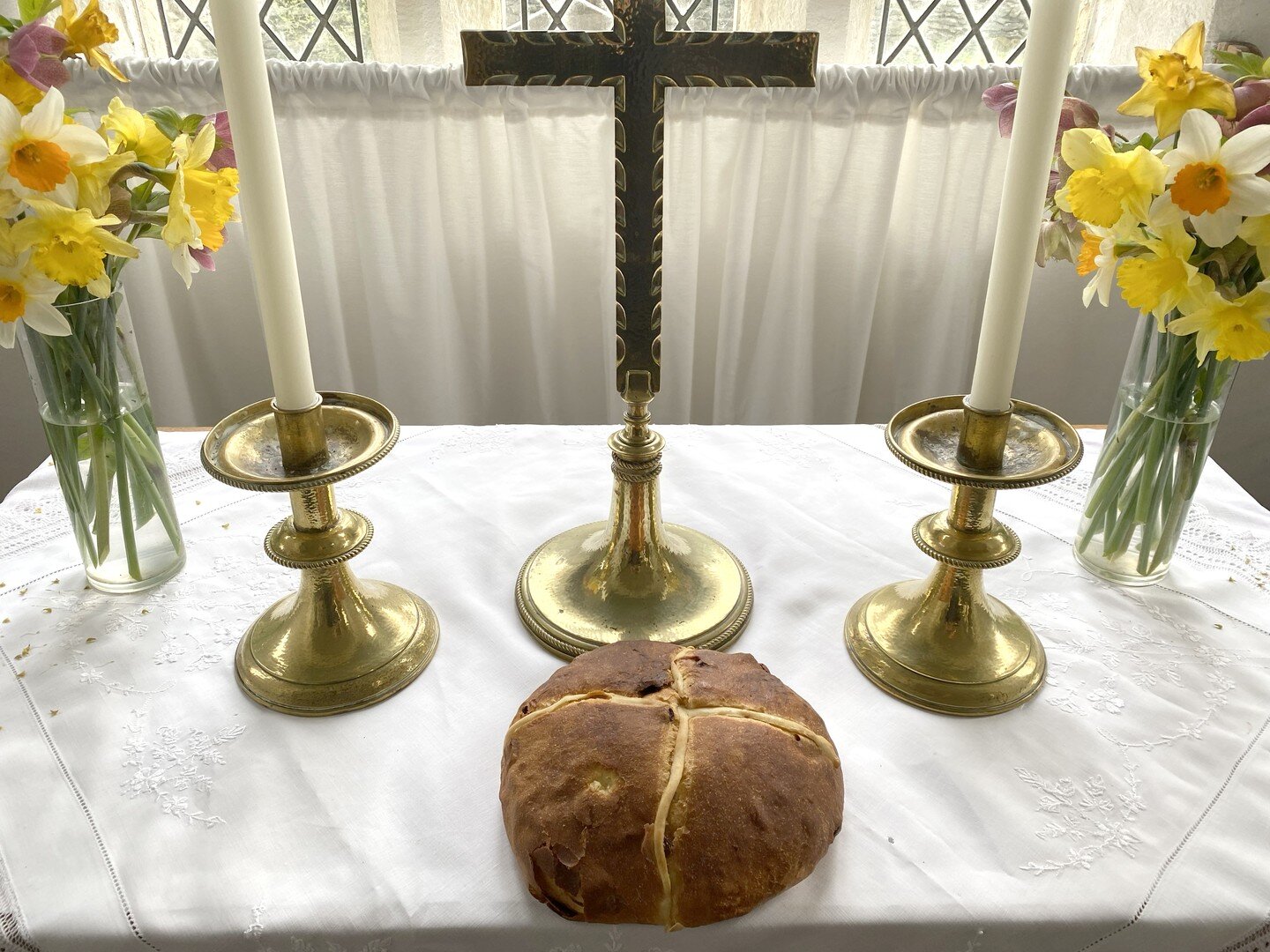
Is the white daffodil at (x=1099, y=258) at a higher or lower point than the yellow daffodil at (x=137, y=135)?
lower

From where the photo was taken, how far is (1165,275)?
28.0 inches

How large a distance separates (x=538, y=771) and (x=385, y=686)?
209mm

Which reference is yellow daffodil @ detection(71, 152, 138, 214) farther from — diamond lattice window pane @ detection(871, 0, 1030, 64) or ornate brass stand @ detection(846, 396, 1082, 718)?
diamond lattice window pane @ detection(871, 0, 1030, 64)

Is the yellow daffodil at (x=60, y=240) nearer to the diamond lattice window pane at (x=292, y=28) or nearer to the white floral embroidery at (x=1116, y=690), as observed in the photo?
the white floral embroidery at (x=1116, y=690)

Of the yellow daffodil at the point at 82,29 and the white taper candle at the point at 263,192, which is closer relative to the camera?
the white taper candle at the point at 263,192

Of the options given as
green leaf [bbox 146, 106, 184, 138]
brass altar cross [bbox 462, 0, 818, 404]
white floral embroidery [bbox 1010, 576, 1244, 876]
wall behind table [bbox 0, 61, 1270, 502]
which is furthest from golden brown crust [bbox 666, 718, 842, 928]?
wall behind table [bbox 0, 61, 1270, 502]

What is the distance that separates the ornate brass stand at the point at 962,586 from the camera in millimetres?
706

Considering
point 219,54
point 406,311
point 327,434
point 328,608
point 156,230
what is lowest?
point 406,311

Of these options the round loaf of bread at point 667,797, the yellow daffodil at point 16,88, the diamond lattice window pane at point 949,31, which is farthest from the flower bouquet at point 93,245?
the diamond lattice window pane at point 949,31

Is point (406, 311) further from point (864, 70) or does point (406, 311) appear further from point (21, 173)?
point (21, 173)

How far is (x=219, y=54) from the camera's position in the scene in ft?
1.99

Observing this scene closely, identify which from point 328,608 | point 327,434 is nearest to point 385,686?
point 328,608

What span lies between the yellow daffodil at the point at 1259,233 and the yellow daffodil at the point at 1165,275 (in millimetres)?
34

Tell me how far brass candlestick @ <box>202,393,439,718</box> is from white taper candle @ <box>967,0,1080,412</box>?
45 cm
